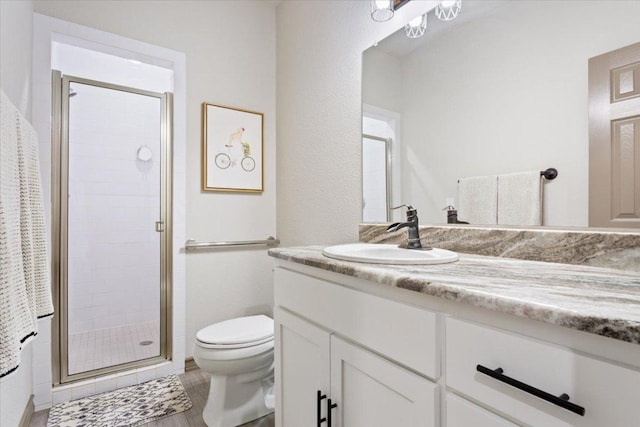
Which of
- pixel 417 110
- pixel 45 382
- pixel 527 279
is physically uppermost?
pixel 417 110

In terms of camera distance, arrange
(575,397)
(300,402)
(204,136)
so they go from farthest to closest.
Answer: (204,136) → (300,402) → (575,397)

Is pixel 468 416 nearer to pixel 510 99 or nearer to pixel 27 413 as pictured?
pixel 510 99

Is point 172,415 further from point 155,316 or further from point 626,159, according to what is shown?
point 626,159

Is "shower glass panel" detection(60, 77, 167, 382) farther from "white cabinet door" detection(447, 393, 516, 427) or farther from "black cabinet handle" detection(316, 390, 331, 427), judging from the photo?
"white cabinet door" detection(447, 393, 516, 427)

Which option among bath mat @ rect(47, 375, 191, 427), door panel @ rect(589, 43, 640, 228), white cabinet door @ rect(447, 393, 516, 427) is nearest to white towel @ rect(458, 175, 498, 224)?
door panel @ rect(589, 43, 640, 228)

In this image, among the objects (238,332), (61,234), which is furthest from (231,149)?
(238,332)

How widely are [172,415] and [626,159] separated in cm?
214

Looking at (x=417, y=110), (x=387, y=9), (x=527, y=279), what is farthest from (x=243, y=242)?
(x=527, y=279)

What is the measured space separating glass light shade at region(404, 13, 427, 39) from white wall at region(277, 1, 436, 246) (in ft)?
0.10

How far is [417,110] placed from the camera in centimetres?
151

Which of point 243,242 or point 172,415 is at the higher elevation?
point 243,242

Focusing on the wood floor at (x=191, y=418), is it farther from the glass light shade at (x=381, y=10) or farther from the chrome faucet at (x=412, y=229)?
the glass light shade at (x=381, y=10)

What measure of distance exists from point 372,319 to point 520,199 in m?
0.69

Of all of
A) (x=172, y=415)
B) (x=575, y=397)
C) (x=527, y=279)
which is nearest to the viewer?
(x=575, y=397)
